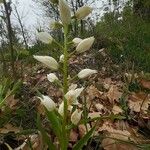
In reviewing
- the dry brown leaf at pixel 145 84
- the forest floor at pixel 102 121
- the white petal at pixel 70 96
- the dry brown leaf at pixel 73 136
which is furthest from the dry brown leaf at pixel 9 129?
the dry brown leaf at pixel 145 84

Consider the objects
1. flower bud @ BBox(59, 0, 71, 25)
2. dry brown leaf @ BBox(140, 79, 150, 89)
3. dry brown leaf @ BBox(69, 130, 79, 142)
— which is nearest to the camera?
flower bud @ BBox(59, 0, 71, 25)

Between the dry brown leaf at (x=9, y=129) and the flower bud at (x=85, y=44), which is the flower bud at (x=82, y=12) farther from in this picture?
the dry brown leaf at (x=9, y=129)

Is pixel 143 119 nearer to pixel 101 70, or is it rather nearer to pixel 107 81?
pixel 107 81

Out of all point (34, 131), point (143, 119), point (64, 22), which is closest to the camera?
point (64, 22)

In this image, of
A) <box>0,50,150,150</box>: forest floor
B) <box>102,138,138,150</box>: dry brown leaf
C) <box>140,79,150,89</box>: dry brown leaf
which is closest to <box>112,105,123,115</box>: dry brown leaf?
<box>0,50,150,150</box>: forest floor

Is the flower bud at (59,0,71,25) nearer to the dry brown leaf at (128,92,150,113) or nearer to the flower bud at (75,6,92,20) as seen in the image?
the flower bud at (75,6,92,20)

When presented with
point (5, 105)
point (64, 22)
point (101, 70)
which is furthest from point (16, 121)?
point (101, 70)
